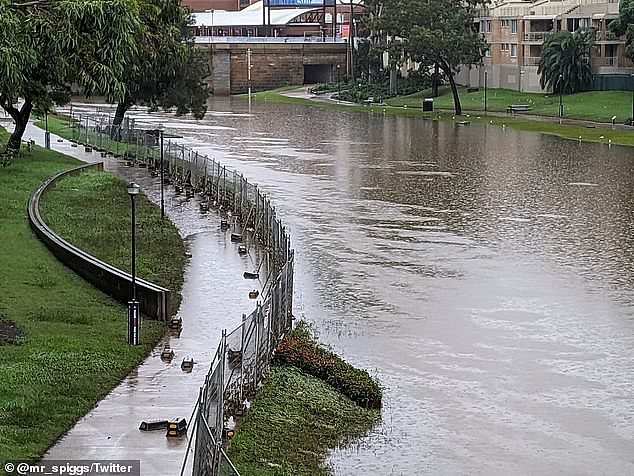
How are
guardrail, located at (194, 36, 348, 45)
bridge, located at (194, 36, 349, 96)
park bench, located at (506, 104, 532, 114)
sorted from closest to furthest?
park bench, located at (506, 104, 532, 114) → bridge, located at (194, 36, 349, 96) → guardrail, located at (194, 36, 348, 45)

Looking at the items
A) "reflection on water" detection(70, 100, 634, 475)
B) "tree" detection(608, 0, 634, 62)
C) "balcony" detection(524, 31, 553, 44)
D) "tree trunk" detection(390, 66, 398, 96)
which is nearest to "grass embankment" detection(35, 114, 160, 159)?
"reflection on water" detection(70, 100, 634, 475)

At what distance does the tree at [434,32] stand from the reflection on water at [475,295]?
25263 millimetres

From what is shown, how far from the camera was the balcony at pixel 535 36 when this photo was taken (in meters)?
106

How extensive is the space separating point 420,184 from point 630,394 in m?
31.3

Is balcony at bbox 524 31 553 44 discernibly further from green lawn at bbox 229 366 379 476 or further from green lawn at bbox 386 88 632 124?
green lawn at bbox 229 366 379 476

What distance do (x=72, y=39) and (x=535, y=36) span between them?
3442 inches

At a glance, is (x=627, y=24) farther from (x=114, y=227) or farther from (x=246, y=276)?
(x=246, y=276)

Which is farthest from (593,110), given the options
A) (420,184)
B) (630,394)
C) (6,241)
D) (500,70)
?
(630,394)

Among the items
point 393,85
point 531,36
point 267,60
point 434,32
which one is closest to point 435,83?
point 393,85

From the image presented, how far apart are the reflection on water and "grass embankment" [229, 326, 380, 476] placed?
17.4 inches

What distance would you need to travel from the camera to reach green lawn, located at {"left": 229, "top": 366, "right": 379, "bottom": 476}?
18.6 meters

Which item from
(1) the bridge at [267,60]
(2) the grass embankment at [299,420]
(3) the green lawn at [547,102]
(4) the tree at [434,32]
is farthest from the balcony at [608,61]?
(2) the grass embankment at [299,420]

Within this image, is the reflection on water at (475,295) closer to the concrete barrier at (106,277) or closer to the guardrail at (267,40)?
the concrete barrier at (106,277)

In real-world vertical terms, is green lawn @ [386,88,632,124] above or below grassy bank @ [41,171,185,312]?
above
